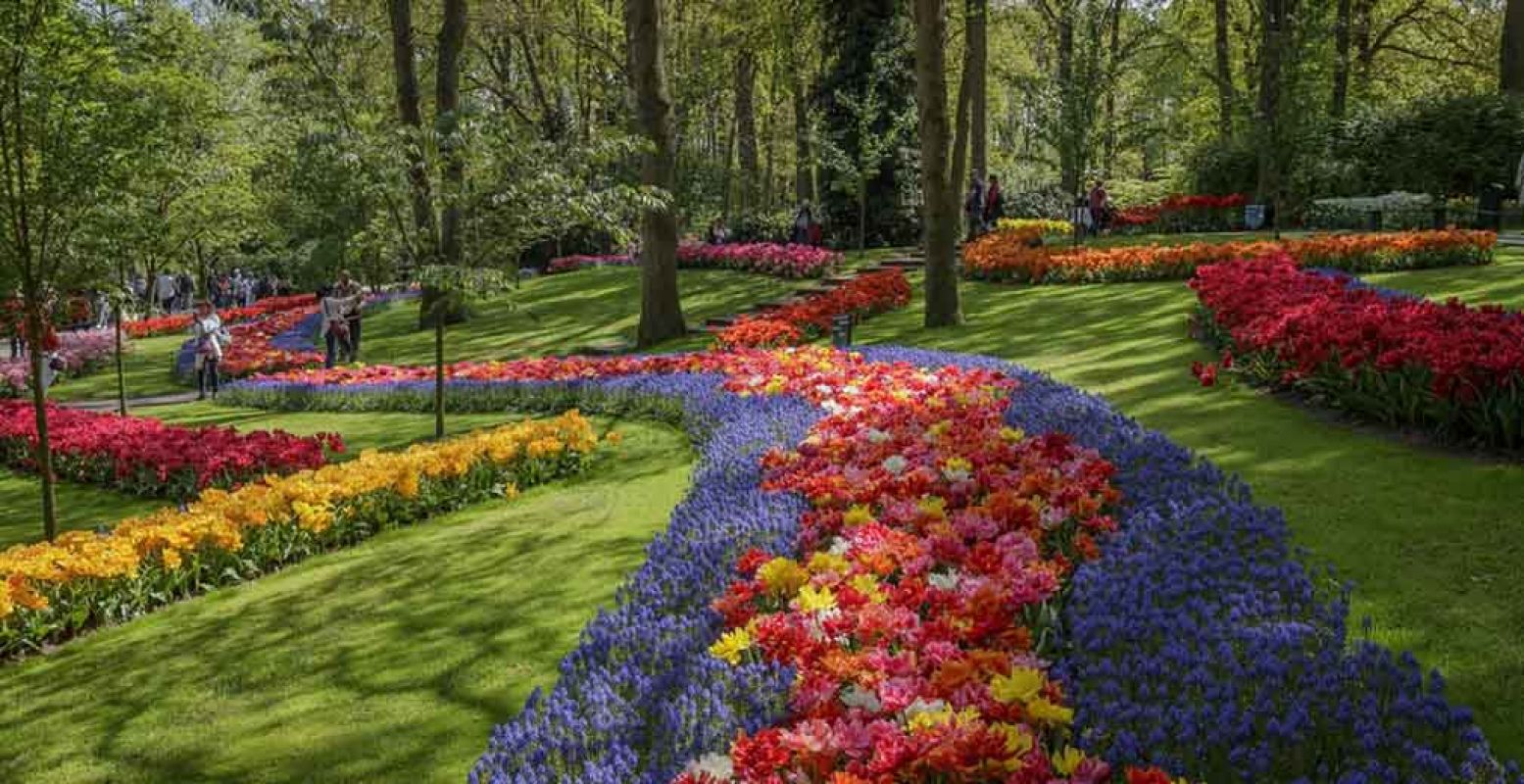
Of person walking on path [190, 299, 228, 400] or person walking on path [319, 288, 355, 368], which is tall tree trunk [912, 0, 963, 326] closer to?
person walking on path [319, 288, 355, 368]

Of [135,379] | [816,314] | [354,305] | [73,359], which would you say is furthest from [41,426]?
[73,359]

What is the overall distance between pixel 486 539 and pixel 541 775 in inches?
170

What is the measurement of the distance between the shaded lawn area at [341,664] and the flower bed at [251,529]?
0.26m

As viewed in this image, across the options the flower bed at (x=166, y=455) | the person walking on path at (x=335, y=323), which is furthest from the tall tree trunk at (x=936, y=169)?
the person walking on path at (x=335, y=323)

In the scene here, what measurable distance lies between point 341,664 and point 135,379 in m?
21.0

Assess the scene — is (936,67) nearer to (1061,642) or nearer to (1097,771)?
(1061,642)

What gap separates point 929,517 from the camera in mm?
5145

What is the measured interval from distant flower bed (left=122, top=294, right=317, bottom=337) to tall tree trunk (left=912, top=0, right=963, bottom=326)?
84.5 feet

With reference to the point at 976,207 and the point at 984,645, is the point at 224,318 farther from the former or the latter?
the point at 984,645

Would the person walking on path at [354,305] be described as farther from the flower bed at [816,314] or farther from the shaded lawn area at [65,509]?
the shaded lawn area at [65,509]

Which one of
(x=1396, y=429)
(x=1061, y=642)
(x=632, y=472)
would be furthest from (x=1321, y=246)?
(x=1061, y=642)

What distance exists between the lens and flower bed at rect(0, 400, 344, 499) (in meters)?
10.1

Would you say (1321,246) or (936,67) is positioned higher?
(936,67)

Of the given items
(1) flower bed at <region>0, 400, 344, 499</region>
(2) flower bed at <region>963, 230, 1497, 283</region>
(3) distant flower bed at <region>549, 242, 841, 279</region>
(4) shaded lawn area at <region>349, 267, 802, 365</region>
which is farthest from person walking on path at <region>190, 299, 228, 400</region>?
(2) flower bed at <region>963, 230, 1497, 283</region>
